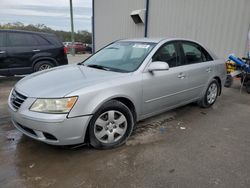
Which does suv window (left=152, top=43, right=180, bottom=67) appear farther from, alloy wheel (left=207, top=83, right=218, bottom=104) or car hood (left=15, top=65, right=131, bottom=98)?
alloy wheel (left=207, top=83, right=218, bottom=104)

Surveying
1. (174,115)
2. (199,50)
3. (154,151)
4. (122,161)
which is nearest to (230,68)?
(199,50)

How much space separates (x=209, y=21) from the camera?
28.0 ft

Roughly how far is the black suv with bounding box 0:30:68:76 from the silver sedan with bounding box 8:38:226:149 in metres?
3.66

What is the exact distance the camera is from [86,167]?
263cm

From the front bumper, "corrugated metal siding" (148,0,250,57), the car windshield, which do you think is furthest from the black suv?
"corrugated metal siding" (148,0,250,57)

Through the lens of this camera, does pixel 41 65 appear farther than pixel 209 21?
No

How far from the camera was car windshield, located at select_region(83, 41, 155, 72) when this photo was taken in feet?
11.2

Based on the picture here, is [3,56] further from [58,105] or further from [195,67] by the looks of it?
[195,67]

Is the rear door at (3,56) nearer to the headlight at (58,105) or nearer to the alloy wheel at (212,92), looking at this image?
Answer: the headlight at (58,105)

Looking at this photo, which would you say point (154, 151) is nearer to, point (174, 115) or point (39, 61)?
point (174, 115)

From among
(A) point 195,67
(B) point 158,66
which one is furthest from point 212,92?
(B) point 158,66

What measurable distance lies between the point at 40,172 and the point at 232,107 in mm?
4236

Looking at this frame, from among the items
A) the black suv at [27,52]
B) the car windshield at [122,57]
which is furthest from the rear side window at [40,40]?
the car windshield at [122,57]

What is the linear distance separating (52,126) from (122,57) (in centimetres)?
173
